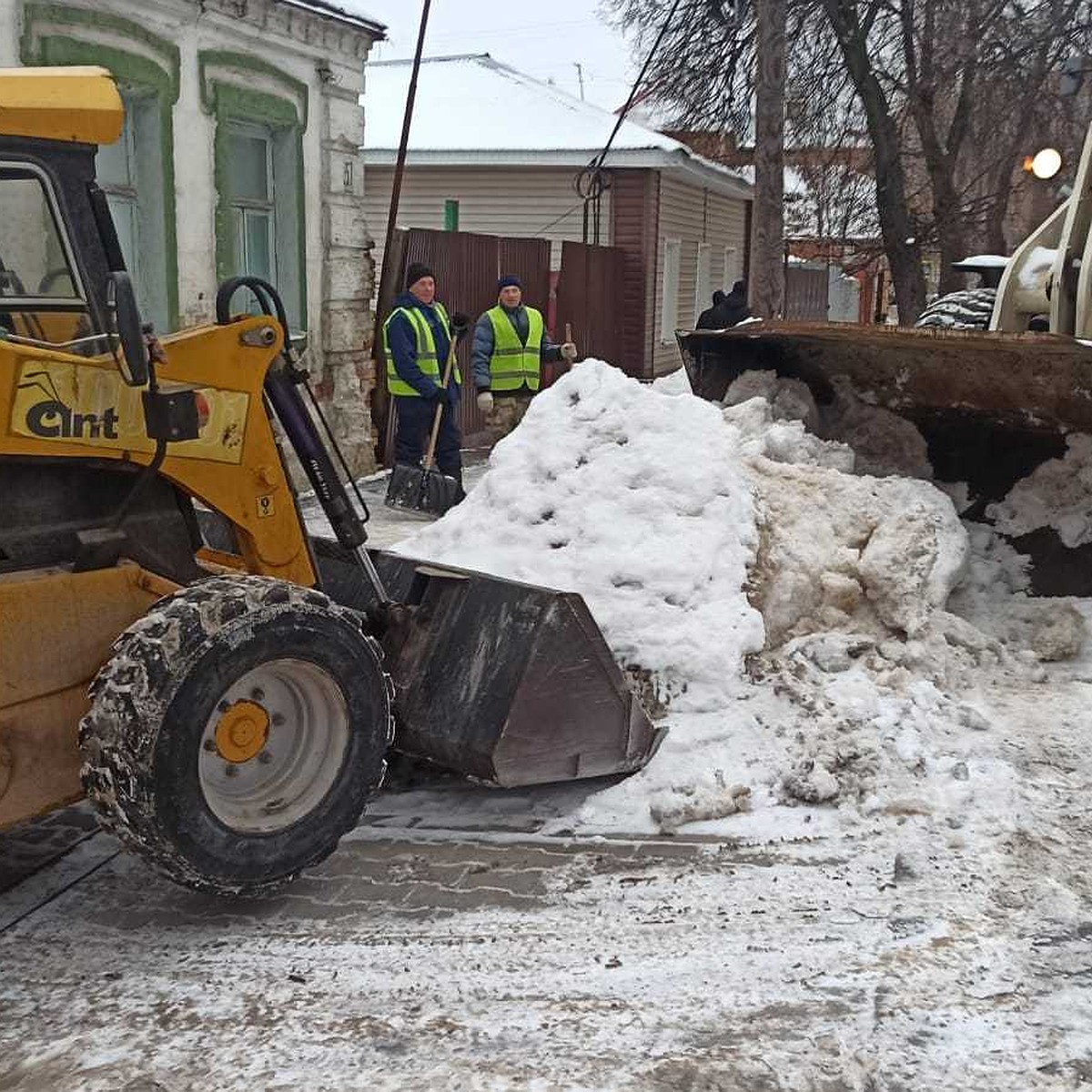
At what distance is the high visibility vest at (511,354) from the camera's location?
32.9 ft

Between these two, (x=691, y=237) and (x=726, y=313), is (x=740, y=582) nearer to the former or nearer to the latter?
(x=726, y=313)

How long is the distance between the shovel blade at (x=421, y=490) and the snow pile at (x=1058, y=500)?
3.77 metres

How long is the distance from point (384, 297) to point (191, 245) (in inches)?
105

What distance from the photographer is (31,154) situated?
3.35 metres

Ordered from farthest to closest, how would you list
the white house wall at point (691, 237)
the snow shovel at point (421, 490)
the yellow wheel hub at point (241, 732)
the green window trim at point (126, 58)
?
the white house wall at point (691, 237)
the snow shovel at point (421, 490)
the green window trim at point (126, 58)
the yellow wheel hub at point (241, 732)

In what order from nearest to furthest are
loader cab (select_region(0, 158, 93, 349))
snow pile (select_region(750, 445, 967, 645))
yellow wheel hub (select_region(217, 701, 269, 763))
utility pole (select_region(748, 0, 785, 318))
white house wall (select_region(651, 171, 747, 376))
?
loader cab (select_region(0, 158, 93, 349)), yellow wheel hub (select_region(217, 701, 269, 763)), snow pile (select_region(750, 445, 967, 645)), utility pole (select_region(748, 0, 785, 318)), white house wall (select_region(651, 171, 747, 376))

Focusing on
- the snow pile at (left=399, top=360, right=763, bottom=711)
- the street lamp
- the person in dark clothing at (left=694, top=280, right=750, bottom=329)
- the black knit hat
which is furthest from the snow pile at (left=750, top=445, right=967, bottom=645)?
the person in dark clothing at (left=694, top=280, right=750, bottom=329)

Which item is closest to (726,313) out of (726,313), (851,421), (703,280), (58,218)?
(726,313)

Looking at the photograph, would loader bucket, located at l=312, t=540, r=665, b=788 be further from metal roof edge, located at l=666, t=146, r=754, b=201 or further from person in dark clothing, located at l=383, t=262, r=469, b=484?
metal roof edge, located at l=666, t=146, r=754, b=201

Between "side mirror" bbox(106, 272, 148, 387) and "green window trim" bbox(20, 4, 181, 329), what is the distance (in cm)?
530

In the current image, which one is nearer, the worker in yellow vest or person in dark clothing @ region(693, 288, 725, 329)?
the worker in yellow vest

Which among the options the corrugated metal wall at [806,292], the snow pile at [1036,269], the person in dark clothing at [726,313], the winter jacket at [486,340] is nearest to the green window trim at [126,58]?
the winter jacket at [486,340]

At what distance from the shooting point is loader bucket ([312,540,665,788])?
164 inches

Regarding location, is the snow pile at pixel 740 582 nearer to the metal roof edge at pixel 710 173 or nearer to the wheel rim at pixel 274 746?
the wheel rim at pixel 274 746
